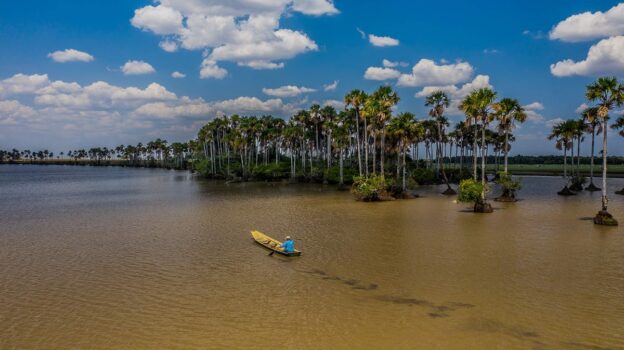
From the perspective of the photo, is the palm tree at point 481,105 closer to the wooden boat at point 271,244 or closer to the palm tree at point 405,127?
the palm tree at point 405,127

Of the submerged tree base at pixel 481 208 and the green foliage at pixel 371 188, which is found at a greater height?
the green foliage at pixel 371 188

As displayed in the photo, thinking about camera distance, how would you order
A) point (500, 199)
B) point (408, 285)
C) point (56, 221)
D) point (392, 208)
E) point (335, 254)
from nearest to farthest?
point (408, 285), point (335, 254), point (56, 221), point (392, 208), point (500, 199)

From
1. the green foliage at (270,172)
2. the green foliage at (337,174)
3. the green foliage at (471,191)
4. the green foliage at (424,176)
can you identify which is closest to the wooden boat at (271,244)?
the green foliage at (471,191)

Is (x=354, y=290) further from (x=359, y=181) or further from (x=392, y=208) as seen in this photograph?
(x=359, y=181)

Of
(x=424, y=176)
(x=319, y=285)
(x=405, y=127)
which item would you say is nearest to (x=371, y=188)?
(x=405, y=127)

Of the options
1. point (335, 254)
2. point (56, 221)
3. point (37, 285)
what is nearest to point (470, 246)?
point (335, 254)

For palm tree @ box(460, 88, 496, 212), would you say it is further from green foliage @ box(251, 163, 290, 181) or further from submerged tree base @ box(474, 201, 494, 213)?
green foliage @ box(251, 163, 290, 181)

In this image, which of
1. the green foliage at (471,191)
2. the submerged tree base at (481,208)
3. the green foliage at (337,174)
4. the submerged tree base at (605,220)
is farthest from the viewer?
the green foliage at (337,174)

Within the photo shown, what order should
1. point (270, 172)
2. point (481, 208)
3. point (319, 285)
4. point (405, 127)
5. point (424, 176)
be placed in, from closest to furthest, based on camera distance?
1. point (319, 285)
2. point (481, 208)
3. point (405, 127)
4. point (424, 176)
5. point (270, 172)

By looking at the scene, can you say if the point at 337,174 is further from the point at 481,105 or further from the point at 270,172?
the point at 481,105
